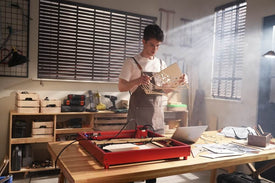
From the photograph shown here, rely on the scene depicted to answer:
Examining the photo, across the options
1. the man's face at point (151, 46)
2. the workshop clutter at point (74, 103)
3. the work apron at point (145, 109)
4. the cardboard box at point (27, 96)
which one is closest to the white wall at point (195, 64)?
the workshop clutter at point (74, 103)

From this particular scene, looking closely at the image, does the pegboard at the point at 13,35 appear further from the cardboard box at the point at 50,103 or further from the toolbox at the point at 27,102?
the cardboard box at the point at 50,103

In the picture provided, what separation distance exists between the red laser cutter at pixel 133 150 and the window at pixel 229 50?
2756 millimetres

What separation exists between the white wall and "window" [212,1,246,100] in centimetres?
15

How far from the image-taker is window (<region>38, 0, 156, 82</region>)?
12.4 ft

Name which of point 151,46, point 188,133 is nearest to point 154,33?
point 151,46

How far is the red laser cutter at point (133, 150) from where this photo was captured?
4.46 feet

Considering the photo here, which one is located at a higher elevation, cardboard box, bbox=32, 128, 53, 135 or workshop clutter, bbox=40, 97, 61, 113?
workshop clutter, bbox=40, 97, 61, 113

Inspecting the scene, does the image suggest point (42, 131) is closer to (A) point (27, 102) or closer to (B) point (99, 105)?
(A) point (27, 102)

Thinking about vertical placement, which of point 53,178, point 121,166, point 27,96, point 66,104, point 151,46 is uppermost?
point 151,46

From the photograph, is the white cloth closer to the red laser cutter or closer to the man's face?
the man's face

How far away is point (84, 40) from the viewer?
401 cm

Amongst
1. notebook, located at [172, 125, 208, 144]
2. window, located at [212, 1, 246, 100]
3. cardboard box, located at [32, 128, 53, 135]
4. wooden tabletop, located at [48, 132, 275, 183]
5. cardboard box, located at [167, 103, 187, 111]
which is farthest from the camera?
cardboard box, located at [167, 103, 187, 111]

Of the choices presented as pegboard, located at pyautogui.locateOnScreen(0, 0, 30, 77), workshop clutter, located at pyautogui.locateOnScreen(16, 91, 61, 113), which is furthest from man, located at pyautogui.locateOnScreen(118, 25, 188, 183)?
pegboard, located at pyautogui.locateOnScreen(0, 0, 30, 77)

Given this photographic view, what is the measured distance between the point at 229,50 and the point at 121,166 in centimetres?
353
